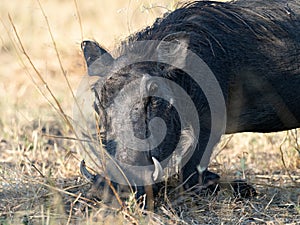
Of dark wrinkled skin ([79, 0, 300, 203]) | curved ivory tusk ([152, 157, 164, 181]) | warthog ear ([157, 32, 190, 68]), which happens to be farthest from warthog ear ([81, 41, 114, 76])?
curved ivory tusk ([152, 157, 164, 181])

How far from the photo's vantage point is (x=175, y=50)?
3107 millimetres

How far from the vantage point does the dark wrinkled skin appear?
123 inches

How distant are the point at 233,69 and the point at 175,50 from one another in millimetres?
309

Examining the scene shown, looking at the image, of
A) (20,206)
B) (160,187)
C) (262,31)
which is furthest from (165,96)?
(20,206)

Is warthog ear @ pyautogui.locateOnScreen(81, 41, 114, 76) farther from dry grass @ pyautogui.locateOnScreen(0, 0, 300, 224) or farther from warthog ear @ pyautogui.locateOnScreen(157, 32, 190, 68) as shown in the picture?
warthog ear @ pyautogui.locateOnScreen(157, 32, 190, 68)

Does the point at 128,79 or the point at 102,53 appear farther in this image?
the point at 102,53

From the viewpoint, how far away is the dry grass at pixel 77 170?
3014 millimetres

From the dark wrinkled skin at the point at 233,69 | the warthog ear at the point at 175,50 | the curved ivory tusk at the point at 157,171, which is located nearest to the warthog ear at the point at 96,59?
the dark wrinkled skin at the point at 233,69

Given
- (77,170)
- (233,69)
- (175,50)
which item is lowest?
(77,170)

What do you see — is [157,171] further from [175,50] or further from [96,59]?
[96,59]

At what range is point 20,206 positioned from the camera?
10.5 ft

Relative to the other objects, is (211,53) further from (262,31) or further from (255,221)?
(255,221)

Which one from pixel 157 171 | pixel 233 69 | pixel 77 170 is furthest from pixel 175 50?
pixel 77 170

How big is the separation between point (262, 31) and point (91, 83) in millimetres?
829
